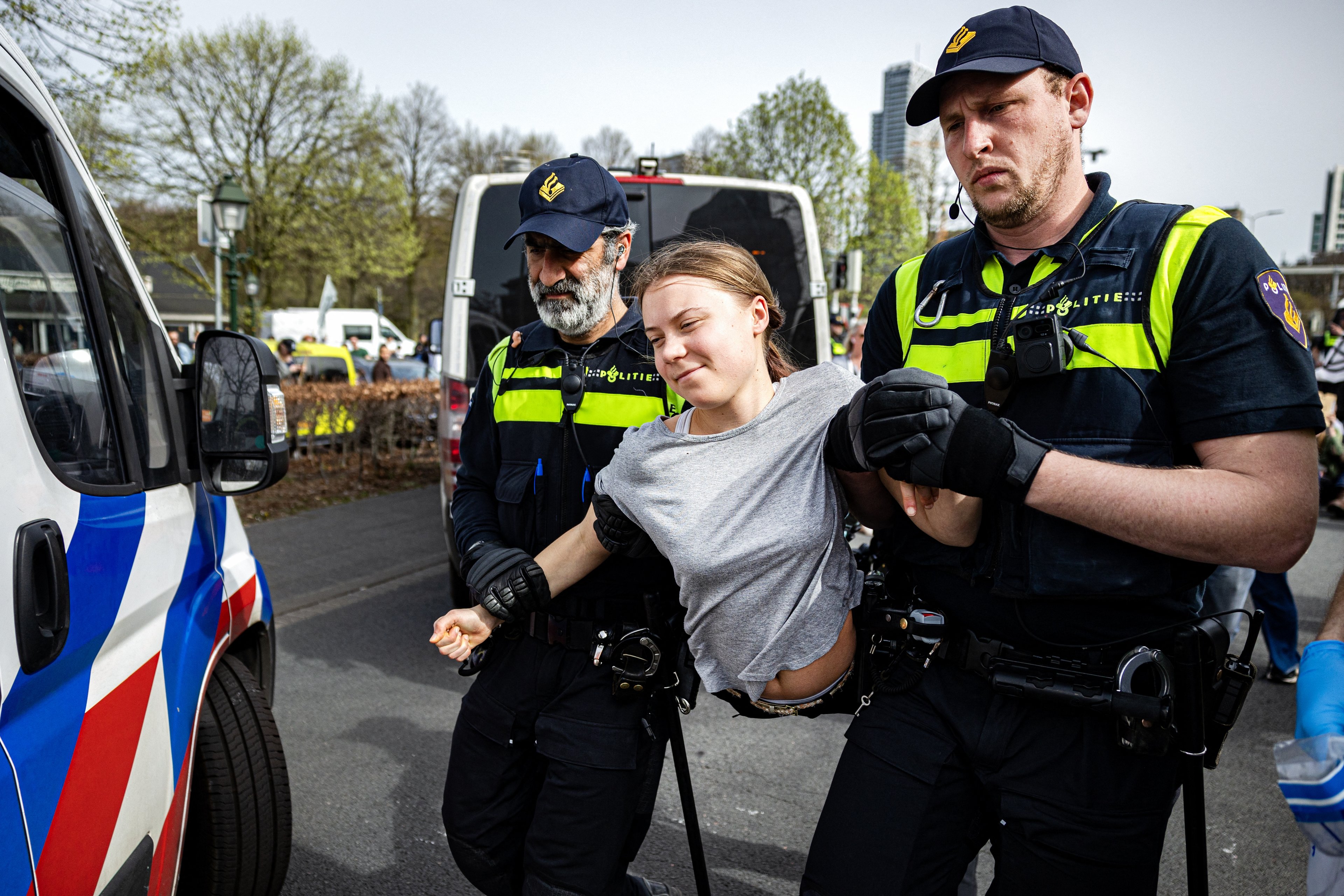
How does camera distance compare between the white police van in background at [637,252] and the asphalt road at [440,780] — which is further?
the white police van in background at [637,252]

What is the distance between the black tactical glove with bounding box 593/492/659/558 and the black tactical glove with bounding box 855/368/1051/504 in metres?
0.57

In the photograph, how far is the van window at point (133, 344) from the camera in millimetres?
1809

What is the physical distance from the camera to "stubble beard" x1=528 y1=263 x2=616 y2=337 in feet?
7.26

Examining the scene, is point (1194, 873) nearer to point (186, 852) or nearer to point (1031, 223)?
point (1031, 223)

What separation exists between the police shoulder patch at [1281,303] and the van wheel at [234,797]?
87.6 inches

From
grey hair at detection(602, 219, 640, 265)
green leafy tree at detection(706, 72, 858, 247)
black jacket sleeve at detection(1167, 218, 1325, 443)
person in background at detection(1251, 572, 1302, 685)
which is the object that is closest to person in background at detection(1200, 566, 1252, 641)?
person in background at detection(1251, 572, 1302, 685)

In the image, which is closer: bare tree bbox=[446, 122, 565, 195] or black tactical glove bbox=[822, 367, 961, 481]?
black tactical glove bbox=[822, 367, 961, 481]

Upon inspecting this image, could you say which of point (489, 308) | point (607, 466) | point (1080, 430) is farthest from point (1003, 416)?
point (489, 308)

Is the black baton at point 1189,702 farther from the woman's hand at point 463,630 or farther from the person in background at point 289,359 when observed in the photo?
the person in background at point 289,359

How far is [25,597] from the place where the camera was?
1199mm

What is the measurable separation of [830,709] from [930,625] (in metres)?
0.28

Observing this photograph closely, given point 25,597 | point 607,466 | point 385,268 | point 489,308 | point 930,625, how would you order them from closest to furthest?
point 25,597
point 930,625
point 607,466
point 489,308
point 385,268

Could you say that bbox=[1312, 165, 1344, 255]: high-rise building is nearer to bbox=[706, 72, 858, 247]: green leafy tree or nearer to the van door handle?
bbox=[706, 72, 858, 247]: green leafy tree

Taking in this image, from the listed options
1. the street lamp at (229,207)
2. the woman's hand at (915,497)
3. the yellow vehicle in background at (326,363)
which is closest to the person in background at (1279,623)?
the woman's hand at (915,497)
